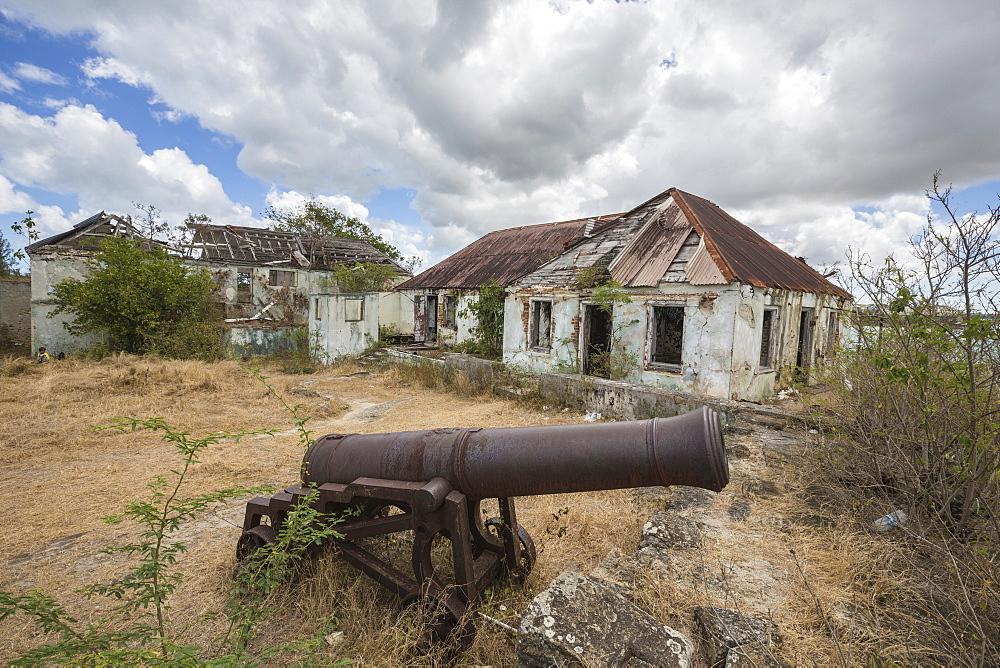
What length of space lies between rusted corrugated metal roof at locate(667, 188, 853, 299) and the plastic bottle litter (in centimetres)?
474

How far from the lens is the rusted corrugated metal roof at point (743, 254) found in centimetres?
812

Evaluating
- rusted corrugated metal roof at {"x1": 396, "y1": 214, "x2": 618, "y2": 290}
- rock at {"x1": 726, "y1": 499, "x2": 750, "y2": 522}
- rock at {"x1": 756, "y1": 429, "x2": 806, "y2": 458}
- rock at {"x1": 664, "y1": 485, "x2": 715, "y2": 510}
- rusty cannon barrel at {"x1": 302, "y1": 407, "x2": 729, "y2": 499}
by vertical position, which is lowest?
rock at {"x1": 664, "y1": 485, "x2": 715, "y2": 510}

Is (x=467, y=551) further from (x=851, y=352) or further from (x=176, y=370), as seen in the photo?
(x=176, y=370)

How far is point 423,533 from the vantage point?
102 inches

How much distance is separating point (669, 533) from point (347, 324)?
1262 centimetres

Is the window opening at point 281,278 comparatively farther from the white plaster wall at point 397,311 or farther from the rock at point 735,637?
the rock at point 735,637

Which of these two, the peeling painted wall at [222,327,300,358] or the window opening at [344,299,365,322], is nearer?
the window opening at [344,299,365,322]

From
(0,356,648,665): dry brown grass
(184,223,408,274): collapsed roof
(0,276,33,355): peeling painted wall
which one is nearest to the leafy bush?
(0,356,648,665): dry brown grass

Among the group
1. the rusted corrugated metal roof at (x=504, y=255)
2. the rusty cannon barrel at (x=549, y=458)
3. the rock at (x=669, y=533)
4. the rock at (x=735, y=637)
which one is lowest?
the rock at (x=669, y=533)

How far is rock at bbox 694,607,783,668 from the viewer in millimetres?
2195

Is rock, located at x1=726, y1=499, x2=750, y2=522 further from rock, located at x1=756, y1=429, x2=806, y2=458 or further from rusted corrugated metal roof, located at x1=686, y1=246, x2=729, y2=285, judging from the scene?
rusted corrugated metal roof, located at x1=686, y1=246, x2=729, y2=285

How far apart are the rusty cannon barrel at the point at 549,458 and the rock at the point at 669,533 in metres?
1.44

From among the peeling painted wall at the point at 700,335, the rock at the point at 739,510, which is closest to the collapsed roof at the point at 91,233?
the peeling painted wall at the point at 700,335

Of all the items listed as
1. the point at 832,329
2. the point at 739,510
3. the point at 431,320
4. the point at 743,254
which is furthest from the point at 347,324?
the point at 832,329
